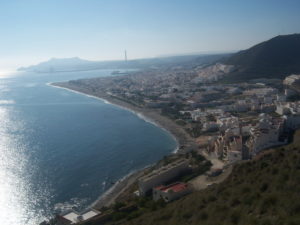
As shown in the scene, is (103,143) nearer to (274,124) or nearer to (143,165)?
(143,165)

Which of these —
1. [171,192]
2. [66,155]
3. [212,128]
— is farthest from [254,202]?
[212,128]

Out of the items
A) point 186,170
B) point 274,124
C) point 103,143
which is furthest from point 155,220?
point 103,143

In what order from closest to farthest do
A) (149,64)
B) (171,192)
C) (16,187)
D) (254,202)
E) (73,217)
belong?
(254,202) → (171,192) → (73,217) → (16,187) → (149,64)

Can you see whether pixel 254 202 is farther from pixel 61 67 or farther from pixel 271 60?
pixel 61 67

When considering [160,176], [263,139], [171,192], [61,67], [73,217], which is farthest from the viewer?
[61,67]

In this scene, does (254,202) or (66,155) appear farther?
(66,155)

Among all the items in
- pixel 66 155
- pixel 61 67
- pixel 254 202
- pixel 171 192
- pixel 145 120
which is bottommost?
pixel 66 155
